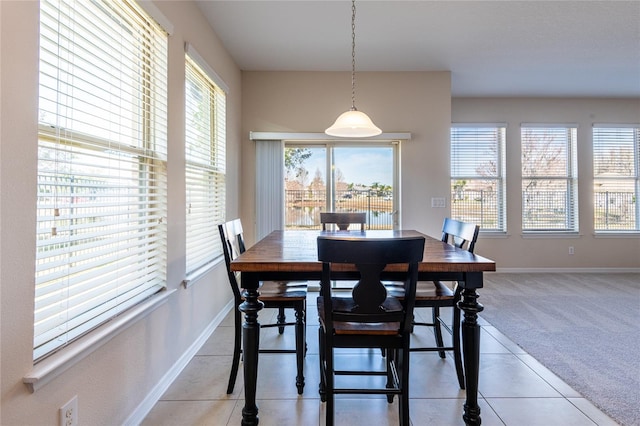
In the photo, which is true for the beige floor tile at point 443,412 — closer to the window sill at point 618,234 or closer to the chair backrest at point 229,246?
the chair backrest at point 229,246

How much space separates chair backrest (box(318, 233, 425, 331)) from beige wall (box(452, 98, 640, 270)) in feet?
13.7

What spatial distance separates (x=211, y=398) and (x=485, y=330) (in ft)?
7.45

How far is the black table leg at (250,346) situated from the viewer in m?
1.50

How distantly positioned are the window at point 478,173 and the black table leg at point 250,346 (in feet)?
13.9

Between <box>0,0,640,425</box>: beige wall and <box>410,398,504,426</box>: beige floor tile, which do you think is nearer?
<box>0,0,640,425</box>: beige wall

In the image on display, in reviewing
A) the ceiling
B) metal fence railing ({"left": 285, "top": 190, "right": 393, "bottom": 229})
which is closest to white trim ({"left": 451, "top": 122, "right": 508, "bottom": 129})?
the ceiling

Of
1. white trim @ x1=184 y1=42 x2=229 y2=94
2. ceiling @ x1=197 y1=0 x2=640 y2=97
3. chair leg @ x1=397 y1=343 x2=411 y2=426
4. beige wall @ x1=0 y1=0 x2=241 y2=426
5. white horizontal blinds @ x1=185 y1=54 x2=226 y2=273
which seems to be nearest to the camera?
beige wall @ x1=0 y1=0 x2=241 y2=426

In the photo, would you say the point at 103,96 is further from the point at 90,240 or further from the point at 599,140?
the point at 599,140

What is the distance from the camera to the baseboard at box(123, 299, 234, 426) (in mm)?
1596

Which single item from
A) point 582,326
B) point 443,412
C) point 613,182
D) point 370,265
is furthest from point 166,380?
point 613,182

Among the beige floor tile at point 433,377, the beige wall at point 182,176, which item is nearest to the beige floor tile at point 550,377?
the beige floor tile at point 433,377

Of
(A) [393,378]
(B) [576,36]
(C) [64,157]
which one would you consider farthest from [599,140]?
(C) [64,157]

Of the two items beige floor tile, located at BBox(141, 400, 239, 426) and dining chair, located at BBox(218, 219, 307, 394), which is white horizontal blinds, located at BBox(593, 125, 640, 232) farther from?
beige floor tile, located at BBox(141, 400, 239, 426)

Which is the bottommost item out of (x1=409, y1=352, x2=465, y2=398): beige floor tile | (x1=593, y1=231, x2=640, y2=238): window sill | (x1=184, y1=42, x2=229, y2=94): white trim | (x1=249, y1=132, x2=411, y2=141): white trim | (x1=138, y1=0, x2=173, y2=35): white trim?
(x1=409, y1=352, x2=465, y2=398): beige floor tile
